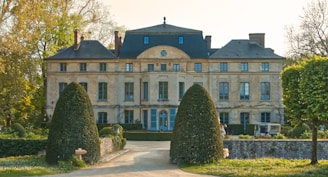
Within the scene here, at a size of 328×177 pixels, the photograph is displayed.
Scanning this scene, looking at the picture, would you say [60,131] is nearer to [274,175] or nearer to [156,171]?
[156,171]

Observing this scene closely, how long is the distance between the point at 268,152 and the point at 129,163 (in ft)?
26.4

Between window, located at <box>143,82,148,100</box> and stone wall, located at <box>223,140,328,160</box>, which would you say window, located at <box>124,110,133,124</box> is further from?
stone wall, located at <box>223,140,328,160</box>

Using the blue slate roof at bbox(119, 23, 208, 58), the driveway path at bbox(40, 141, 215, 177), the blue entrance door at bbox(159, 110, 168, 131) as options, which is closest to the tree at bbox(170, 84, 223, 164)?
the driveway path at bbox(40, 141, 215, 177)

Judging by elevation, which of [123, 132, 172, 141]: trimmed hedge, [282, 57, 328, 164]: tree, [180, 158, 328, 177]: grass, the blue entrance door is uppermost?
[282, 57, 328, 164]: tree

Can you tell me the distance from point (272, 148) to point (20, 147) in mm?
12798

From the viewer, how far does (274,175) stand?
14.7 meters

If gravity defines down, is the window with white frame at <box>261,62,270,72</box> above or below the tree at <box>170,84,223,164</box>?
above

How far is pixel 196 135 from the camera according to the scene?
57.7ft

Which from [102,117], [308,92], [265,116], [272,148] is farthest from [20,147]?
Answer: [265,116]

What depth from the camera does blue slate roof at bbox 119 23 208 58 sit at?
148 feet

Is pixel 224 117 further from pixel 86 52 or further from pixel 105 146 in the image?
pixel 105 146

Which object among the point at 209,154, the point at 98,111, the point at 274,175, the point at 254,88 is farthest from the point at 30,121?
the point at 274,175

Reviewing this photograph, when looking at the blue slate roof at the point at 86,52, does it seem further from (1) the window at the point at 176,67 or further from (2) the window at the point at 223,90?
(2) the window at the point at 223,90

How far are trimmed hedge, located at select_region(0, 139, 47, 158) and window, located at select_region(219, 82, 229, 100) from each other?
2311 cm
